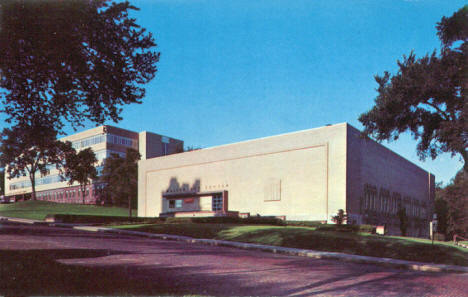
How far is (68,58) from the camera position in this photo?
13.6 m

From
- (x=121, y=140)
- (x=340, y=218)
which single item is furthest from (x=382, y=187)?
(x=121, y=140)

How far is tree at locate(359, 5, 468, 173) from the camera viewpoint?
19.5m

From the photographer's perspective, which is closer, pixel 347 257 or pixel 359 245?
pixel 347 257

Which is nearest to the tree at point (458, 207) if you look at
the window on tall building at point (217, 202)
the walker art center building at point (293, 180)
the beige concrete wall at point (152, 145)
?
the walker art center building at point (293, 180)

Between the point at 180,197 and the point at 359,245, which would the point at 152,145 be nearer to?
the point at 180,197

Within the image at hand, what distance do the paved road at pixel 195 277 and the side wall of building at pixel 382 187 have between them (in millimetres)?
24778

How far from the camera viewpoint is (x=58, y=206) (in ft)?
216

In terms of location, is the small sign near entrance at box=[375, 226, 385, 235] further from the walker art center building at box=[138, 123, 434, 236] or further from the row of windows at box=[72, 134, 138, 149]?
the row of windows at box=[72, 134, 138, 149]

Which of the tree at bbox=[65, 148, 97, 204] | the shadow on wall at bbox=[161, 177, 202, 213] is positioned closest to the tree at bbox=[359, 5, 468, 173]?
the tree at bbox=[65, 148, 97, 204]

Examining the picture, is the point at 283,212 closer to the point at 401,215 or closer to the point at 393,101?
the point at 401,215

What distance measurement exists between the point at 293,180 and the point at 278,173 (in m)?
2.38

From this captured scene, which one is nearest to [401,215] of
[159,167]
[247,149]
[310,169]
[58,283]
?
[310,169]

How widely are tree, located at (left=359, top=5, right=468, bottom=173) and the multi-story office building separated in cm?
6729

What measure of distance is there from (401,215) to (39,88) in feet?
157
